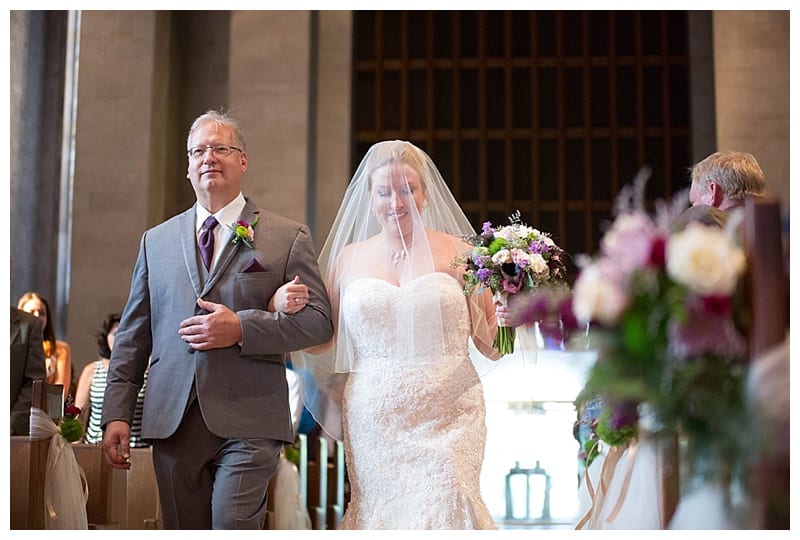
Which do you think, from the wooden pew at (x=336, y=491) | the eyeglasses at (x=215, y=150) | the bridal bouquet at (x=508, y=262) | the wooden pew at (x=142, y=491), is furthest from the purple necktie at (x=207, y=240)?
the wooden pew at (x=336, y=491)

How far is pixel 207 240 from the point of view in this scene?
4.68 meters

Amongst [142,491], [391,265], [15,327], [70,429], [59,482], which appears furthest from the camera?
[142,491]

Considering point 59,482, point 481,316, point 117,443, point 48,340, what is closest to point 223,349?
point 117,443

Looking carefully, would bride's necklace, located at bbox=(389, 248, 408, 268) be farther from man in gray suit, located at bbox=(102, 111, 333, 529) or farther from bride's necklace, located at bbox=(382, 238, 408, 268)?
man in gray suit, located at bbox=(102, 111, 333, 529)

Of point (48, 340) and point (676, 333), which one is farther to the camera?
point (48, 340)

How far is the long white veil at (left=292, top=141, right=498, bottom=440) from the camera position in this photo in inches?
198

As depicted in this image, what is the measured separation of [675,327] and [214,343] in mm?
2272

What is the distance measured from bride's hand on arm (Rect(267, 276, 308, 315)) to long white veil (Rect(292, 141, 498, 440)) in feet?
1.59

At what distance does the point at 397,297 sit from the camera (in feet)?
16.6


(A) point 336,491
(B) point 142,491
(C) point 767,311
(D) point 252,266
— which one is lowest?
(A) point 336,491

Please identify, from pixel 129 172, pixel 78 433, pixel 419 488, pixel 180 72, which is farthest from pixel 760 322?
pixel 180 72

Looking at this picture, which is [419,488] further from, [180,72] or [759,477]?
[180,72]

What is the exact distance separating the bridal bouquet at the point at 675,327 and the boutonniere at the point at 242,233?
7.04 feet

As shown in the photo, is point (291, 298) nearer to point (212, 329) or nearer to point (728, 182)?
point (212, 329)
